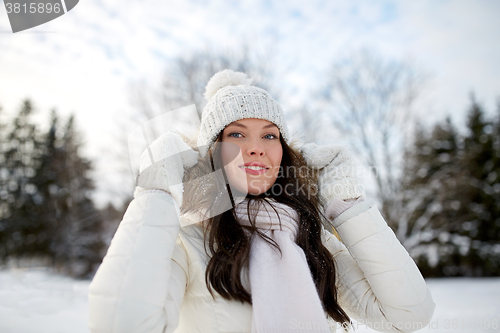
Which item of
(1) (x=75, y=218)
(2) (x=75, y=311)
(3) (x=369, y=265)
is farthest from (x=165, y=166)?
(1) (x=75, y=218)

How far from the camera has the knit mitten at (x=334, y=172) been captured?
5.46ft

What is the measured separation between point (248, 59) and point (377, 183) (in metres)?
6.81

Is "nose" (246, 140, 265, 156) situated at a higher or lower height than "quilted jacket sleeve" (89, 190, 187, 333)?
higher

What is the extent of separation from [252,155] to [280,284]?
2.32ft

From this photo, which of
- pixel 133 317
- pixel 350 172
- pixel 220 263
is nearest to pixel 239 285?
pixel 220 263

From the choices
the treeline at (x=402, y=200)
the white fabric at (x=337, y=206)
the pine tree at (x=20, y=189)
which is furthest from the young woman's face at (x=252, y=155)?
the pine tree at (x=20, y=189)

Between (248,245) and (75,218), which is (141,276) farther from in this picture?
(75,218)

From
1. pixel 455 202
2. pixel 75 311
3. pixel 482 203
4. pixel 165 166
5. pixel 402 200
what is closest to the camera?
pixel 165 166

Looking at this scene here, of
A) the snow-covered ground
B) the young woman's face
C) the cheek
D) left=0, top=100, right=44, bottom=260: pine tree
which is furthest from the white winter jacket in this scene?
left=0, top=100, right=44, bottom=260: pine tree

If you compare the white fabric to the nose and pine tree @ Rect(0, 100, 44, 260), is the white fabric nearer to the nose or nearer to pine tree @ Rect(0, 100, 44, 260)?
the nose

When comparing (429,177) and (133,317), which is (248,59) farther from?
(429,177)

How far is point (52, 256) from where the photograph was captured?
1552 centimetres

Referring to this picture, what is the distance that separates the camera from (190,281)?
140cm

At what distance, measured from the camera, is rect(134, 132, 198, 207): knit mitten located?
1357 mm
